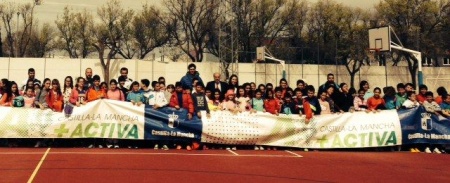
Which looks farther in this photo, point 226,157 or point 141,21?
point 141,21

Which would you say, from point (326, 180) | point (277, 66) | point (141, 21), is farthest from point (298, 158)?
point (141, 21)

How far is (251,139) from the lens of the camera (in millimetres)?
12523

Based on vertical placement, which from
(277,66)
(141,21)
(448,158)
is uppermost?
(141,21)

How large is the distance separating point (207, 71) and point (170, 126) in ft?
103

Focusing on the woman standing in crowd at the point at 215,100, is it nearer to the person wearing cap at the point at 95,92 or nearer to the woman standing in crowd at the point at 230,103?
the woman standing in crowd at the point at 230,103

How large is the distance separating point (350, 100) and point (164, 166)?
6411 mm

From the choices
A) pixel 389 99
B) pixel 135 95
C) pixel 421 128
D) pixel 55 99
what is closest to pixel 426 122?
pixel 421 128

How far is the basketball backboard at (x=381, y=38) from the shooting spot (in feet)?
81.1

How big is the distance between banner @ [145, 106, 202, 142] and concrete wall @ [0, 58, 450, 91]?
29281 mm

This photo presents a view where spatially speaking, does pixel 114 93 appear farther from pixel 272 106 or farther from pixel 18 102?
pixel 272 106

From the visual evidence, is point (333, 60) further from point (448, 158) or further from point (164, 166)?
point (164, 166)

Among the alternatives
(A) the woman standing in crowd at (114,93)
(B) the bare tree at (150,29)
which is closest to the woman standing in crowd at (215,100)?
(A) the woman standing in crowd at (114,93)

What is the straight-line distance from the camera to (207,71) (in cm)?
4372

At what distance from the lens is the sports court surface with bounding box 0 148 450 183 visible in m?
7.80
